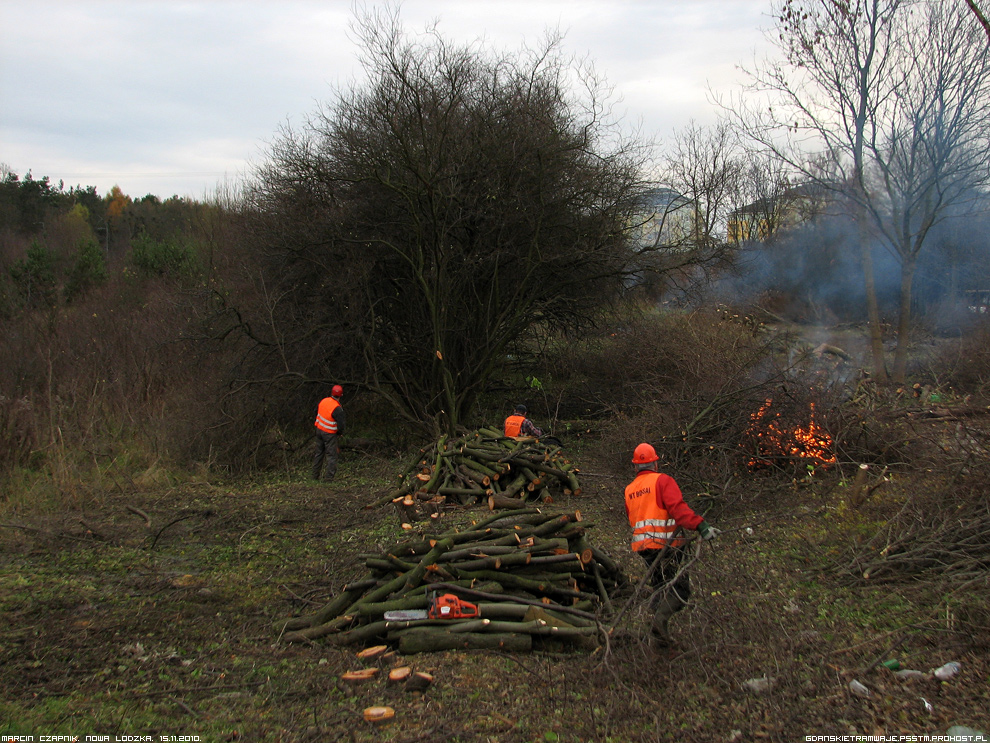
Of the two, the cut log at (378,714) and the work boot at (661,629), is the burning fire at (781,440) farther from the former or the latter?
the cut log at (378,714)

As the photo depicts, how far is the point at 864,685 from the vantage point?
14.0 ft

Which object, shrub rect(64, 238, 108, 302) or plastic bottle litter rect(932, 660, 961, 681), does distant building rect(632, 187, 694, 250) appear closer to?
plastic bottle litter rect(932, 660, 961, 681)

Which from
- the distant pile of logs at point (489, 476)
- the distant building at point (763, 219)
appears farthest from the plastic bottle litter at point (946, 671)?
the distant building at point (763, 219)

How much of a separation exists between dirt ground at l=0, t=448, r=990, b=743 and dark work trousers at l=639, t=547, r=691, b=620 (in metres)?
0.14

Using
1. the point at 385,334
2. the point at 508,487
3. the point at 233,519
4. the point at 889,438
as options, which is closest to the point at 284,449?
the point at 385,334

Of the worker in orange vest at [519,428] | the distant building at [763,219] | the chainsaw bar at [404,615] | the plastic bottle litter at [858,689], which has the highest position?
the distant building at [763,219]

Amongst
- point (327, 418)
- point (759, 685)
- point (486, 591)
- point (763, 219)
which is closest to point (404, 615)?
point (486, 591)

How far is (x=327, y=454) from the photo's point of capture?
12.4 m

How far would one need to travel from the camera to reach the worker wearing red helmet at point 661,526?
5.00 metres

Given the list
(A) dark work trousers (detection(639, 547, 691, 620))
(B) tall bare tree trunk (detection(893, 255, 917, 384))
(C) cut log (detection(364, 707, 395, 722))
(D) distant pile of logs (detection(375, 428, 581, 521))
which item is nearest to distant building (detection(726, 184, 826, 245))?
(B) tall bare tree trunk (detection(893, 255, 917, 384))

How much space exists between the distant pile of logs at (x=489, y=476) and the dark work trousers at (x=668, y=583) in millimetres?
3959

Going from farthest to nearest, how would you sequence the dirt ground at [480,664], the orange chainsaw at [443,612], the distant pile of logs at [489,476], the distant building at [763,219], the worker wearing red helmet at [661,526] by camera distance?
the distant building at [763,219] → the distant pile of logs at [489,476] → the orange chainsaw at [443,612] → the worker wearing red helmet at [661,526] → the dirt ground at [480,664]

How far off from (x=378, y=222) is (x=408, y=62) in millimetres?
3101

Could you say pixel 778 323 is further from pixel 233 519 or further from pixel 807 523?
pixel 233 519
